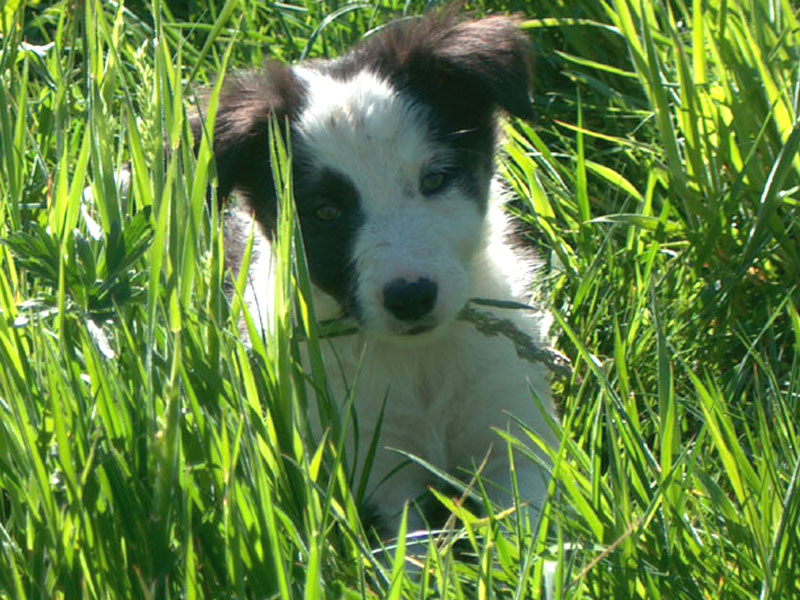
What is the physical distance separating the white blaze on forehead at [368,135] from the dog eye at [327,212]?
3.3 inches

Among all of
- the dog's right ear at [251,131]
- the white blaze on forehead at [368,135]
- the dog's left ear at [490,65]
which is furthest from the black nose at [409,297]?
the dog's left ear at [490,65]

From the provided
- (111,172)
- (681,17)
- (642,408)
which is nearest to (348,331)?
(642,408)

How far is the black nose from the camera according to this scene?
2666mm

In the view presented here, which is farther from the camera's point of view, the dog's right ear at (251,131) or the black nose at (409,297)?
the dog's right ear at (251,131)

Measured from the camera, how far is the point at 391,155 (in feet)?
9.57

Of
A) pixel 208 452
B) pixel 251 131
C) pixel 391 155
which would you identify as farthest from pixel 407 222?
pixel 208 452

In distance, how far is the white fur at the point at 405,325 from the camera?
278cm

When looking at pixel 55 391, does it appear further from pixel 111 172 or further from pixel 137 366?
pixel 111 172

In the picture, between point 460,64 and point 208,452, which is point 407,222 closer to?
point 460,64

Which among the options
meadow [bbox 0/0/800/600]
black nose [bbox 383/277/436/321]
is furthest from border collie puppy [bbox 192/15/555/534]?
meadow [bbox 0/0/800/600]

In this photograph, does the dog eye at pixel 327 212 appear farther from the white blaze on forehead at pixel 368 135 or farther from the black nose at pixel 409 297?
the black nose at pixel 409 297

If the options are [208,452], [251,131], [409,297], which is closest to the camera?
[208,452]

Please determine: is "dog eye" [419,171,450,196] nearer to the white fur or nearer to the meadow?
the white fur

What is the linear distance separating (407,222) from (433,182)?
208 millimetres
